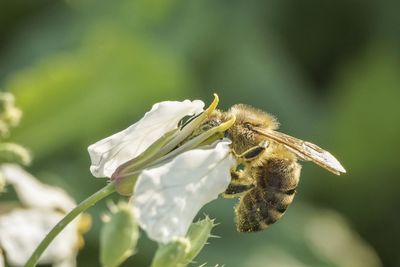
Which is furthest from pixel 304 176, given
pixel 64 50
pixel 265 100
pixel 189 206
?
pixel 189 206

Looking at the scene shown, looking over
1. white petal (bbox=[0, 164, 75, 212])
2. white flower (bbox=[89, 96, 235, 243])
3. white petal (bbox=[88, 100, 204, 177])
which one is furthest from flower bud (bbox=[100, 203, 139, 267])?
white petal (bbox=[0, 164, 75, 212])

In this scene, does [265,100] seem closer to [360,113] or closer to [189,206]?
[360,113]

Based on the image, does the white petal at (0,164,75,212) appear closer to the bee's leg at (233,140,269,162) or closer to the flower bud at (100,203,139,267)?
the bee's leg at (233,140,269,162)

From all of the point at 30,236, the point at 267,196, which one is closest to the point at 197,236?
the point at 267,196

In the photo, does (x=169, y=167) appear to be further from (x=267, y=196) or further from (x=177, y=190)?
(x=267, y=196)

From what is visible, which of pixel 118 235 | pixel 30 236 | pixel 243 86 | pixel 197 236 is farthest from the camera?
pixel 243 86

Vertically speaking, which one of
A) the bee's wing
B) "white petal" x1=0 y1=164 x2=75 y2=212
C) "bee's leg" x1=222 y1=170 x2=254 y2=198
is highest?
the bee's wing

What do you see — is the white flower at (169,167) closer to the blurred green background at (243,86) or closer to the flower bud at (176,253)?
the flower bud at (176,253)

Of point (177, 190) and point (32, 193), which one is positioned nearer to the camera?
point (177, 190)
